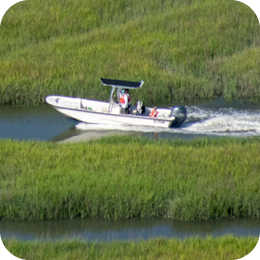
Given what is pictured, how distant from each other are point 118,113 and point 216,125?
2.88m

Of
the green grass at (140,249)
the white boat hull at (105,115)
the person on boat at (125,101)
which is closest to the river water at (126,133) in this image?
the white boat hull at (105,115)

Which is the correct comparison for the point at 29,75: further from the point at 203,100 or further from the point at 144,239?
the point at 144,239

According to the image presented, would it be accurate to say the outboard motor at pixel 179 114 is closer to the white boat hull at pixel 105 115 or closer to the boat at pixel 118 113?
the boat at pixel 118 113

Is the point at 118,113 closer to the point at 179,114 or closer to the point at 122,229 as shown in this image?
the point at 179,114

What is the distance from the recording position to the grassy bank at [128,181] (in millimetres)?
9078

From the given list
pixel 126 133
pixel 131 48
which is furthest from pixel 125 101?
pixel 131 48

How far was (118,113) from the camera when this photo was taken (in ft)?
49.2

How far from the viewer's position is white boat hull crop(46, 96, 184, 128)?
14.9 metres

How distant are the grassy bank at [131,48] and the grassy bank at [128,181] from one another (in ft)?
19.5

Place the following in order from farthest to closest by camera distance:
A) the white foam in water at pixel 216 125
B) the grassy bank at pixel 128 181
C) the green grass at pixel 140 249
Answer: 1. the white foam in water at pixel 216 125
2. the grassy bank at pixel 128 181
3. the green grass at pixel 140 249

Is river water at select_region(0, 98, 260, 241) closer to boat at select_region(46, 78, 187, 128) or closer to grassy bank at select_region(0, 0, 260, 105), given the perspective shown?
boat at select_region(46, 78, 187, 128)

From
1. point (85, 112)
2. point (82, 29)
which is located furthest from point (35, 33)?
point (85, 112)

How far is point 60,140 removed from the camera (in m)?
14.2

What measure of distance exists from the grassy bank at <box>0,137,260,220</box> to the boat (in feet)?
8.45
